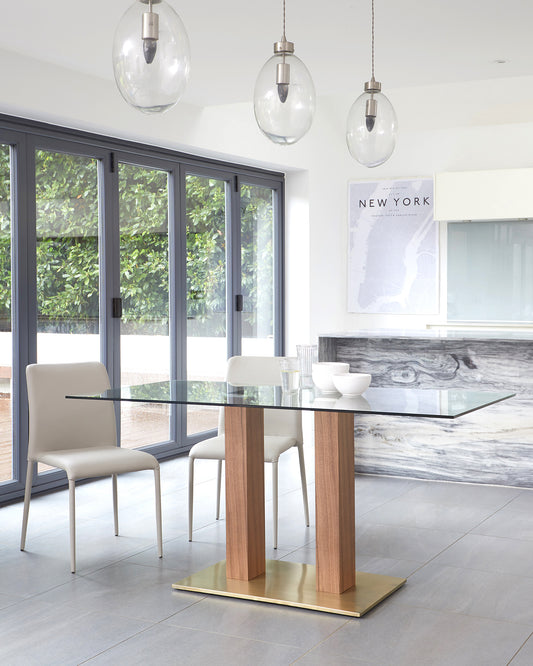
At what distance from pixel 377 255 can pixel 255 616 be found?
478 centimetres

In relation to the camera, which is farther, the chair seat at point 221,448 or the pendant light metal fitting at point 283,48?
the chair seat at point 221,448

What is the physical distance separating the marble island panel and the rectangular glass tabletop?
6.20 feet

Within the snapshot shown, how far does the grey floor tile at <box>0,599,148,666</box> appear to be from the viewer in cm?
274

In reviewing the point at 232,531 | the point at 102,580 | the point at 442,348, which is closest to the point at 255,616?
the point at 232,531

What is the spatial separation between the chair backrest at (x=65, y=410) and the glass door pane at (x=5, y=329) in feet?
3.08

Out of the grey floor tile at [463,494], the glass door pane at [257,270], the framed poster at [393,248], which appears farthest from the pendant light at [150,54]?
the framed poster at [393,248]

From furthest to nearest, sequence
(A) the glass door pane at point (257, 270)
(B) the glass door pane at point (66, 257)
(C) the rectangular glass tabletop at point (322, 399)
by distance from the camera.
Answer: (A) the glass door pane at point (257, 270) < (B) the glass door pane at point (66, 257) < (C) the rectangular glass tabletop at point (322, 399)

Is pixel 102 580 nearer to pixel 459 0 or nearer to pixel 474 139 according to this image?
pixel 459 0

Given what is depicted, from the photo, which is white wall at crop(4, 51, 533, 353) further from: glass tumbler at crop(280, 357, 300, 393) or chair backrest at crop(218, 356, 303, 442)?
glass tumbler at crop(280, 357, 300, 393)

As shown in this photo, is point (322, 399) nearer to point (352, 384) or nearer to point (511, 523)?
point (352, 384)

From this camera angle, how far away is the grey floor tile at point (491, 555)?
11.8 ft

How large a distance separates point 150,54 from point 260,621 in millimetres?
1915

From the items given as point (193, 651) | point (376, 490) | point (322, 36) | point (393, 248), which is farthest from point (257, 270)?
point (193, 651)

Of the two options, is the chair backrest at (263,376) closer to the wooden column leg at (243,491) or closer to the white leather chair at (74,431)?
the white leather chair at (74,431)
